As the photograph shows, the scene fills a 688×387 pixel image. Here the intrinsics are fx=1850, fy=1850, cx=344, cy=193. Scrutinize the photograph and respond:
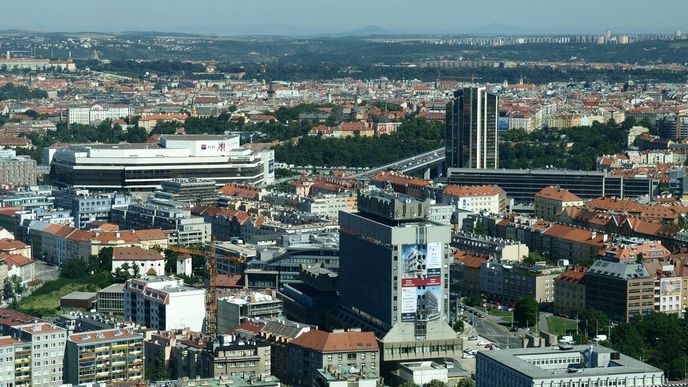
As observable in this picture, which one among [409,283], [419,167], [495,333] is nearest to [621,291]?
[495,333]

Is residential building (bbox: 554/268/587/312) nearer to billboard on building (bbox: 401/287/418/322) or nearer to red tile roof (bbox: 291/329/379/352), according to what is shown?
billboard on building (bbox: 401/287/418/322)

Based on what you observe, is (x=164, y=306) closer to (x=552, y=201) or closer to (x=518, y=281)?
(x=518, y=281)

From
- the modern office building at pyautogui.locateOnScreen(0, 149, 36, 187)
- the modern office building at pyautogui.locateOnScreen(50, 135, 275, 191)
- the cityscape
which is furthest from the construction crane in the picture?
the modern office building at pyautogui.locateOnScreen(0, 149, 36, 187)

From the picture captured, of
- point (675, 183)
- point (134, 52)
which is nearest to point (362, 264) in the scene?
point (675, 183)

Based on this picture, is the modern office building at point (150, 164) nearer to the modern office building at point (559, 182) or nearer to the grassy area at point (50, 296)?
the modern office building at point (559, 182)

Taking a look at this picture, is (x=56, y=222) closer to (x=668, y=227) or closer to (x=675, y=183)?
(x=668, y=227)

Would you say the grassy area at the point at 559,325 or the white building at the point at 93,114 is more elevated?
the grassy area at the point at 559,325

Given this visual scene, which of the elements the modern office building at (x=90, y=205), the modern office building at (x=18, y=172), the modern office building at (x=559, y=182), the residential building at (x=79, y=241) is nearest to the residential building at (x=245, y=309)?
the residential building at (x=79, y=241)
